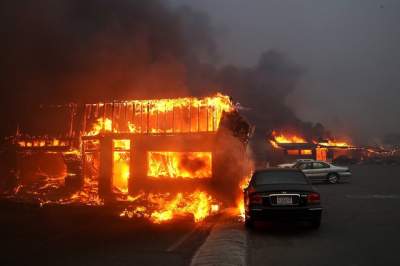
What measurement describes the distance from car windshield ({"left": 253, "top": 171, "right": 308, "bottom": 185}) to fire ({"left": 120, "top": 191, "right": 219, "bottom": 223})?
222 centimetres

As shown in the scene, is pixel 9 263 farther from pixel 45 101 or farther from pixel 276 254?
pixel 45 101

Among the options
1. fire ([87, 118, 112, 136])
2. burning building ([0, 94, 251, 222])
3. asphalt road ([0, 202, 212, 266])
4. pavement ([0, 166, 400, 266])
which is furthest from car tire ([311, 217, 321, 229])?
fire ([87, 118, 112, 136])

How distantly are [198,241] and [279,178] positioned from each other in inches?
107

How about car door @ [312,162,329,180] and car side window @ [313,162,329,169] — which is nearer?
car door @ [312,162,329,180]

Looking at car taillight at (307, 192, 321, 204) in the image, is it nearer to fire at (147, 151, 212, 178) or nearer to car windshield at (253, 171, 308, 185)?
car windshield at (253, 171, 308, 185)

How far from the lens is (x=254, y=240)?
26.0ft

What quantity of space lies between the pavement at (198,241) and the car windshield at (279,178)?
42.5 inches

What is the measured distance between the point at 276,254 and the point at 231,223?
3.17 meters

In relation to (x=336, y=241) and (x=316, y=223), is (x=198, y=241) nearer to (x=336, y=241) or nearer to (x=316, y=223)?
(x=336, y=241)

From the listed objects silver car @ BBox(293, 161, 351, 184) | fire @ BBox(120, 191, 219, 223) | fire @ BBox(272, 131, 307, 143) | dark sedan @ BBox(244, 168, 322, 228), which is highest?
fire @ BBox(272, 131, 307, 143)

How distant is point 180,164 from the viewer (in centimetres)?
1677

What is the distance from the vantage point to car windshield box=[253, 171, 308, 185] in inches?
368

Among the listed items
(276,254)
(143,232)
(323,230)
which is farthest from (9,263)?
(323,230)

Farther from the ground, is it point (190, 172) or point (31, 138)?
point (31, 138)
